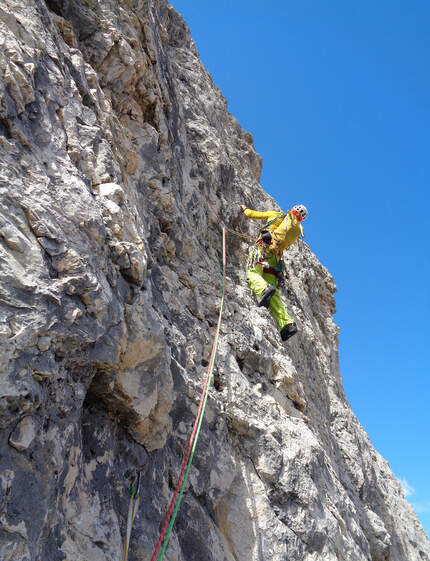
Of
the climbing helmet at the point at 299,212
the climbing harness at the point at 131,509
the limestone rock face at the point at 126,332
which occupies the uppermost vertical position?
the climbing helmet at the point at 299,212

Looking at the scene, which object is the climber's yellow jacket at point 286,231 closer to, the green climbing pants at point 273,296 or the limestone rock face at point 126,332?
the green climbing pants at point 273,296

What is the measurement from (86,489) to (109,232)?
2196 mm

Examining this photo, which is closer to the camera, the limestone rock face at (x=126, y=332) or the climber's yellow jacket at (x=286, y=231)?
the limestone rock face at (x=126, y=332)

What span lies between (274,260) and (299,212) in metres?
0.99

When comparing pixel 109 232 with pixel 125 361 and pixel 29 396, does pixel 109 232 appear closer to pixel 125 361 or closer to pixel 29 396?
pixel 125 361

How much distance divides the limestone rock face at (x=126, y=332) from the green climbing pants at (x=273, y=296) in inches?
9.6

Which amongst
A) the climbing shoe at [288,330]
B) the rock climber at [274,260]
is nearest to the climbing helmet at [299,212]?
the rock climber at [274,260]

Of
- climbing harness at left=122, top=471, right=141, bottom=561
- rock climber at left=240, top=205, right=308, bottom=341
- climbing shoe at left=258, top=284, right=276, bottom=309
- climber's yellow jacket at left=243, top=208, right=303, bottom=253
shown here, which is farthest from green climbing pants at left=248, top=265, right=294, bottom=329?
climbing harness at left=122, top=471, right=141, bottom=561

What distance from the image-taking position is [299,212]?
848 centimetres

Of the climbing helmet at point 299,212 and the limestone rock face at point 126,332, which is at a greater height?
A: the climbing helmet at point 299,212

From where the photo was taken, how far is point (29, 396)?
298cm

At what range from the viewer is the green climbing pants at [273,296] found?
8.07m

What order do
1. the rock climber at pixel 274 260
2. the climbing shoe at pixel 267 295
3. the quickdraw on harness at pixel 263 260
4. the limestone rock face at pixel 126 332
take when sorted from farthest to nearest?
the quickdraw on harness at pixel 263 260
the rock climber at pixel 274 260
the climbing shoe at pixel 267 295
the limestone rock face at pixel 126 332

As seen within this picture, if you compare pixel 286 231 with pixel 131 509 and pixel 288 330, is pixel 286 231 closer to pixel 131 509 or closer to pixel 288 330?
pixel 288 330
